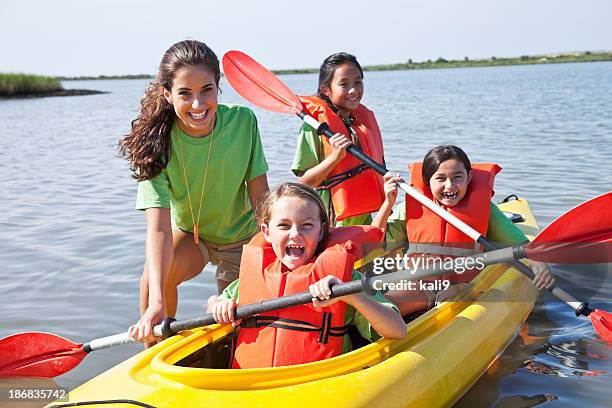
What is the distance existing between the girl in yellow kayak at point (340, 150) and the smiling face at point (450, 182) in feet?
1.82

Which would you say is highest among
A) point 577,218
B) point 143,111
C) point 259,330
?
point 143,111

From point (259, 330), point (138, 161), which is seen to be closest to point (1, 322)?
point (138, 161)

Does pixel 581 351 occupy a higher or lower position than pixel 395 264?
lower

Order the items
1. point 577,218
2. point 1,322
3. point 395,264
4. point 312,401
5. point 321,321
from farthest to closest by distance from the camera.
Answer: point 1,322
point 395,264
point 577,218
point 321,321
point 312,401

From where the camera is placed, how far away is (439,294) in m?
3.39

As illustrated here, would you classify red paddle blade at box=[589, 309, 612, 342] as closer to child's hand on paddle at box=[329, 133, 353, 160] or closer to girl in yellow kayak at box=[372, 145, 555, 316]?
girl in yellow kayak at box=[372, 145, 555, 316]

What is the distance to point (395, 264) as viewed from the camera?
3572 millimetres

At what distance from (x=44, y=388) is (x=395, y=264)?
1.81 meters

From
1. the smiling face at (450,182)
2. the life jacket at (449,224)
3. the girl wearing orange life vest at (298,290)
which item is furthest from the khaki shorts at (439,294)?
the girl wearing orange life vest at (298,290)

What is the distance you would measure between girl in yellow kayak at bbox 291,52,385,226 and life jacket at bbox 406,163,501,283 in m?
0.43

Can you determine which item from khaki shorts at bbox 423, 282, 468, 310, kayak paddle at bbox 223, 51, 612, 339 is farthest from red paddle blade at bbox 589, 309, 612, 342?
khaki shorts at bbox 423, 282, 468, 310

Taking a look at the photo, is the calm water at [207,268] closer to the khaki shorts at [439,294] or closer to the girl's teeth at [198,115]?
the khaki shorts at [439,294]

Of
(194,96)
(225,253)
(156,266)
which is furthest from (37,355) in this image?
(194,96)

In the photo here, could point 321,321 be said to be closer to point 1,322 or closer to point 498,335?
point 498,335
